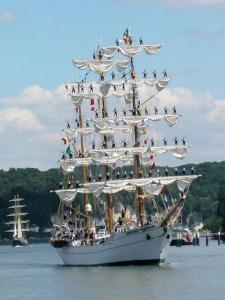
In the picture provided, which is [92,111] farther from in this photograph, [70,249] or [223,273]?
[223,273]

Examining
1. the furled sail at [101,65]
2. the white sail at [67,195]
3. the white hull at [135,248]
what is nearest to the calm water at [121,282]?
the white hull at [135,248]

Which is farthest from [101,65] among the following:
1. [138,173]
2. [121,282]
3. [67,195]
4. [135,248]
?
[121,282]

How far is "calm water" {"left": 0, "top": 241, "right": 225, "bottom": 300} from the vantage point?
314 feet

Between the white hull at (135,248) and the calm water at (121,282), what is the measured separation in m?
1.52

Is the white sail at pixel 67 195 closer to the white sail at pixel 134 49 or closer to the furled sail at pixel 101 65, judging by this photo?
the furled sail at pixel 101 65

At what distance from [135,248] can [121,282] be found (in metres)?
18.5

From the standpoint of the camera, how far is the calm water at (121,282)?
95812 millimetres

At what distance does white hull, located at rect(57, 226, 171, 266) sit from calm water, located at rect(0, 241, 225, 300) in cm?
152

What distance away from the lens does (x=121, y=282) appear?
349ft

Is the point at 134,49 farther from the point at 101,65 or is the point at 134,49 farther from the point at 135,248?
the point at 135,248

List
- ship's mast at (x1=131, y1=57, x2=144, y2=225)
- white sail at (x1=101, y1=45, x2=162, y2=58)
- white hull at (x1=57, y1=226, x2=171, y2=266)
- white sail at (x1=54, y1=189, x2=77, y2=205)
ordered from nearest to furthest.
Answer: white hull at (x1=57, y1=226, x2=171, y2=266)
ship's mast at (x1=131, y1=57, x2=144, y2=225)
white sail at (x1=101, y1=45, x2=162, y2=58)
white sail at (x1=54, y1=189, x2=77, y2=205)

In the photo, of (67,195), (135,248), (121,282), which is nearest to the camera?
(121,282)

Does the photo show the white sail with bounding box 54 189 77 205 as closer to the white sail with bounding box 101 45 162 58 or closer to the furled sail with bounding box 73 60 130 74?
the furled sail with bounding box 73 60 130 74

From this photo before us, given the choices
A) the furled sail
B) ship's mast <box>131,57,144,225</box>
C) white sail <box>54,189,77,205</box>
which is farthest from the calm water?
the furled sail
